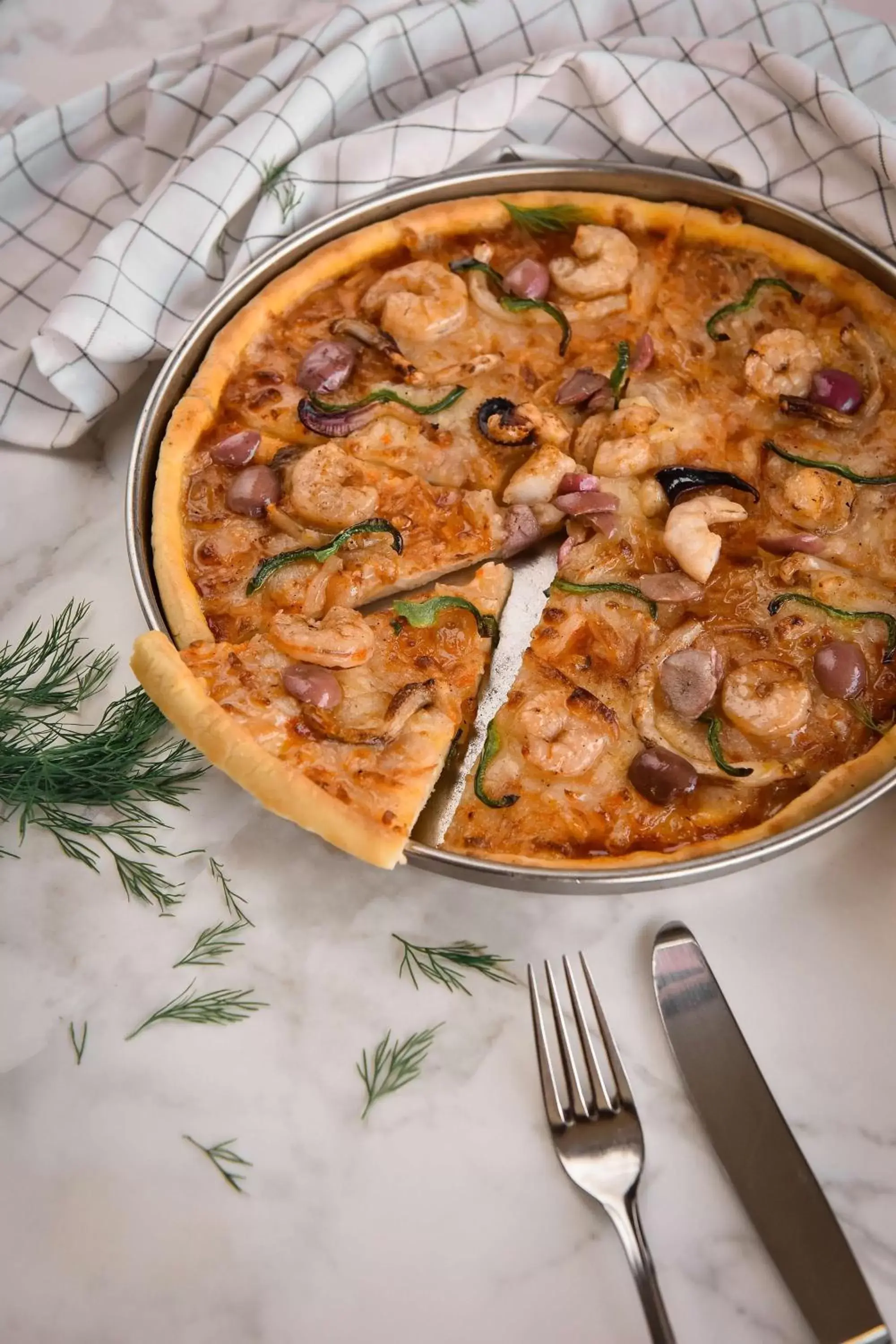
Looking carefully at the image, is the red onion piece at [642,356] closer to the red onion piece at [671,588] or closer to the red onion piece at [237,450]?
the red onion piece at [671,588]

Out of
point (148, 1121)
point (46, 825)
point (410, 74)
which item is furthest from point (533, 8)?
point (148, 1121)

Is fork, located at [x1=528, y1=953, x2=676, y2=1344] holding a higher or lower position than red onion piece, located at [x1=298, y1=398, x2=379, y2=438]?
lower

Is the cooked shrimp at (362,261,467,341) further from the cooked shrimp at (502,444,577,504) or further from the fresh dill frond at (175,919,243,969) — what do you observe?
the fresh dill frond at (175,919,243,969)

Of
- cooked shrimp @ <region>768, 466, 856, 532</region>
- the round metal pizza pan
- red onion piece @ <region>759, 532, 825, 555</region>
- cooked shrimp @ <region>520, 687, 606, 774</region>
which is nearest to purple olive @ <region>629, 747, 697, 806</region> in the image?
cooked shrimp @ <region>520, 687, 606, 774</region>

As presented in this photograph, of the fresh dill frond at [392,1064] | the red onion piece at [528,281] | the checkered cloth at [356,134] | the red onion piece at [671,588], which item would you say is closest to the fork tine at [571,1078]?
the fresh dill frond at [392,1064]

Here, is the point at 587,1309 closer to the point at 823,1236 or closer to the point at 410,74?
the point at 823,1236

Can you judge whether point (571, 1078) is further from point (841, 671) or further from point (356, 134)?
point (356, 134)
